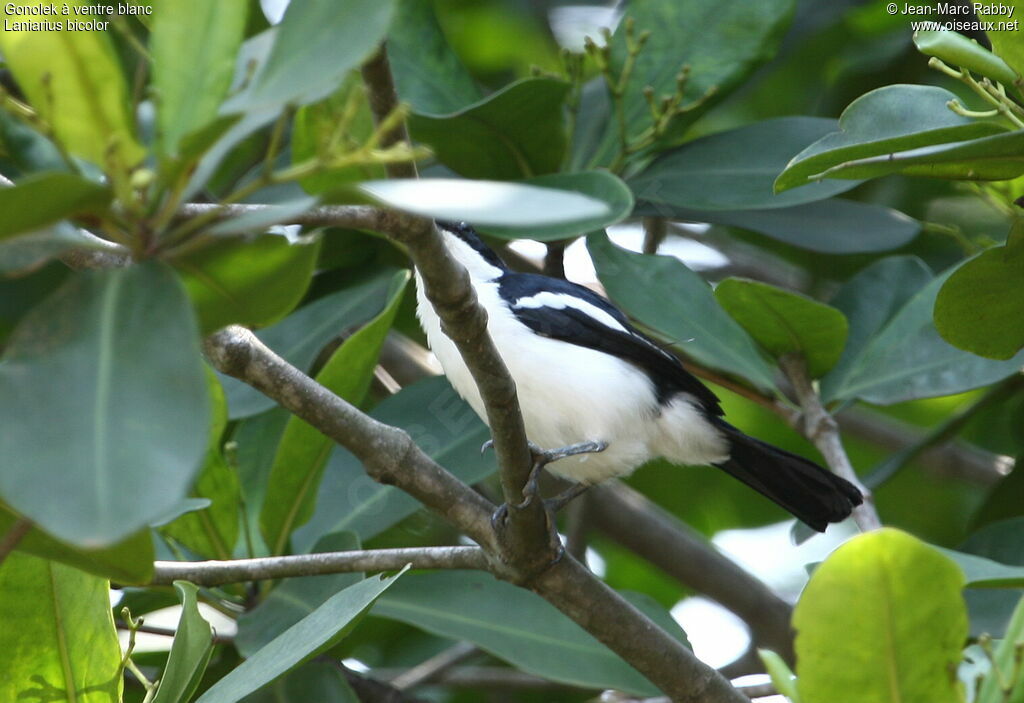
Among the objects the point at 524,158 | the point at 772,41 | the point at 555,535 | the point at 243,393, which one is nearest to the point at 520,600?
the point at 555,535

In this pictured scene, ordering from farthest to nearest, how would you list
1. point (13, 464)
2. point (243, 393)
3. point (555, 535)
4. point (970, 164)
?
point (243, 393) < point (555, 535) < point (970, 164) < point (13, 464)

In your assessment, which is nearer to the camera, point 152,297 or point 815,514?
point 152,297

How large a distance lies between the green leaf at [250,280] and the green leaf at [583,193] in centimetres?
73

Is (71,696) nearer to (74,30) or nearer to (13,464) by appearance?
(13,464)

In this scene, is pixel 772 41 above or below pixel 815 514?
→ above

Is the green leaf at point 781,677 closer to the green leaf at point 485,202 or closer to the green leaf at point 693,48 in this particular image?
the green leaf at point 485,202

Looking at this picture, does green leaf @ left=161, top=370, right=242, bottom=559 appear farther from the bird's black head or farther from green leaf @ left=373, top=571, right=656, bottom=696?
the bird's black head

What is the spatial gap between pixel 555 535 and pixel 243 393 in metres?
1.08

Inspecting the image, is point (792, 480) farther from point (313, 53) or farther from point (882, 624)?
point (313, 53)

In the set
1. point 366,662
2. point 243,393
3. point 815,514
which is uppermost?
point 243,393

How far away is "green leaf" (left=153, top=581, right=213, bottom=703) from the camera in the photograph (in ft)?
6.32

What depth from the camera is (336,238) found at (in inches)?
138

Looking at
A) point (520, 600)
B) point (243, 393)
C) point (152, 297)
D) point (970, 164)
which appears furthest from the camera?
point (243, 393)

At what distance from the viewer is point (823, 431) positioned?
9.95 feet
